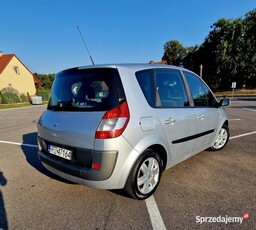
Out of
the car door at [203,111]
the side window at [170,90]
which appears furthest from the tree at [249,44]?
the side window at [170,90]

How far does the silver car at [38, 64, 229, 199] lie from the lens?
2.35 m

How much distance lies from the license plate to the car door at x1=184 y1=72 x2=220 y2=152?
217cm

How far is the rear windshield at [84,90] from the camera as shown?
2436 millimetres

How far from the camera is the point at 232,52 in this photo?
39.4m

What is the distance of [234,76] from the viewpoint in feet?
134

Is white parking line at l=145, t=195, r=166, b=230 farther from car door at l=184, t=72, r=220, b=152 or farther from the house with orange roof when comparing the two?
the house with orange roof

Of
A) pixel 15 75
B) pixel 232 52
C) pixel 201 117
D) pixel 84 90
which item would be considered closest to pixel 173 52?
pixel 232 52

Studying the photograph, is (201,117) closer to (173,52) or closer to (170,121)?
(170,121)

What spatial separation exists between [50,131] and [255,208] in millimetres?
2830

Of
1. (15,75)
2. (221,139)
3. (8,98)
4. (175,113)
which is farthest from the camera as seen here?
(15,75)

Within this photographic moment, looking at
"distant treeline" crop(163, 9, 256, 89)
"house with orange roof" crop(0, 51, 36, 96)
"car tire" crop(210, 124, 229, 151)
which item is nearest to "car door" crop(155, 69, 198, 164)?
"car tire" crop(210, 124, 229, 151)

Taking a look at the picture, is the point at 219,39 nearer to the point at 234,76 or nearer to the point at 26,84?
the point at 234,76

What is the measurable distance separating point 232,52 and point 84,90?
43.8 m

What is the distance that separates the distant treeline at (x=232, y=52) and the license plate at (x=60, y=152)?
4285cm
